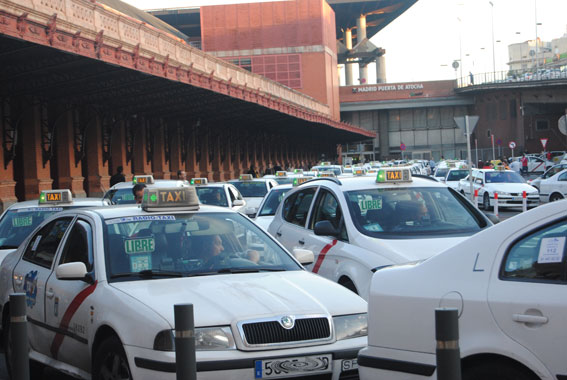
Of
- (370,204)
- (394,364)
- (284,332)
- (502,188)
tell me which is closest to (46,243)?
(284,332)

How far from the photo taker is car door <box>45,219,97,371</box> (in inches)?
244

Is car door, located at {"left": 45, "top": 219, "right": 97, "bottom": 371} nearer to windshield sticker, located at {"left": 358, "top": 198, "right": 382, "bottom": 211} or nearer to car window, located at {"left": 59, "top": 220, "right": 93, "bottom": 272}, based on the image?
car window, located at {"left": 59, "top": 220, "right": 93, "bottom": 272}

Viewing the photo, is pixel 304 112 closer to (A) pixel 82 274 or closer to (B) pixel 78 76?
(B) pixel 78 76

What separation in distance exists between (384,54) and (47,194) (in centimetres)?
10116

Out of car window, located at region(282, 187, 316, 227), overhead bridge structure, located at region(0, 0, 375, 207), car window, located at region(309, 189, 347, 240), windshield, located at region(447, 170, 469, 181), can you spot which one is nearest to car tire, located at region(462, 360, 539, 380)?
car window, located at region(309, 189, 347, 240)

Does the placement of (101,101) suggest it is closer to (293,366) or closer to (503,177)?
(503,177)

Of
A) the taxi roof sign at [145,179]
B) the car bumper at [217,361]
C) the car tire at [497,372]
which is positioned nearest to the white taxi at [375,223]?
the car bumper at [217,361]

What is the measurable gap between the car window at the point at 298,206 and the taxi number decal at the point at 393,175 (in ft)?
3.42

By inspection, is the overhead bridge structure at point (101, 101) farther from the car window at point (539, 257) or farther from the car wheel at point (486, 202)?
the car window at point (539, 257)

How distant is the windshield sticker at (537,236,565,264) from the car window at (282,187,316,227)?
6032 millimetres

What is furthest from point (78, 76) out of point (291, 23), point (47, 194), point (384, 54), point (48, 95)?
point (384, 54)

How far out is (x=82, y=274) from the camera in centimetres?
617

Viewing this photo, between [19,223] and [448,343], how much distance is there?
956 cm

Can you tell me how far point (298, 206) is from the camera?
1060cm
